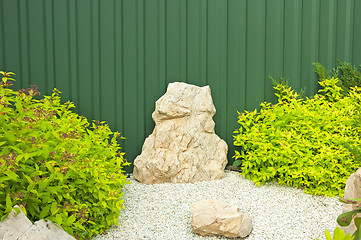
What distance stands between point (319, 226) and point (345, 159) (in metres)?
0.99

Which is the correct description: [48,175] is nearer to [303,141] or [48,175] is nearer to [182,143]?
[182,143]

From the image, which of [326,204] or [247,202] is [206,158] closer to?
[247,202]

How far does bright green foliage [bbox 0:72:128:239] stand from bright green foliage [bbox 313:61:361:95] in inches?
116

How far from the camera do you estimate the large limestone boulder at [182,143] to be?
4164 mm

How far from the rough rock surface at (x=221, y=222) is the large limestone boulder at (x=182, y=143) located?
1.11 m

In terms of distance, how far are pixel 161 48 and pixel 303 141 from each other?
191cm

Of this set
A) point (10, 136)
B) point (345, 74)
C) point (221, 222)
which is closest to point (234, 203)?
point (221, 222)

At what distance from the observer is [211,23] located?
4.56 metres

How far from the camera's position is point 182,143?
428 cm

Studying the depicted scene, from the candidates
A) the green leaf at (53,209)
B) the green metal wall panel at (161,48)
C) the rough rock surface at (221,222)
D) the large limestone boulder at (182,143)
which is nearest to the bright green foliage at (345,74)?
the green metal wall panel at (161,48)

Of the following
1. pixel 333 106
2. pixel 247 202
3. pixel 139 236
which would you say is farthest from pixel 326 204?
pixel 139 236

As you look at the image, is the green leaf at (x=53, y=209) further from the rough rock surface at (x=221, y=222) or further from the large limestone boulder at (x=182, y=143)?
the large limestone boulder at (x=182, y=143)

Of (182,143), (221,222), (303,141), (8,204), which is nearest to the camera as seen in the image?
(8,204)

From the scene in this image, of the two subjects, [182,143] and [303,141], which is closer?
[303,141]
